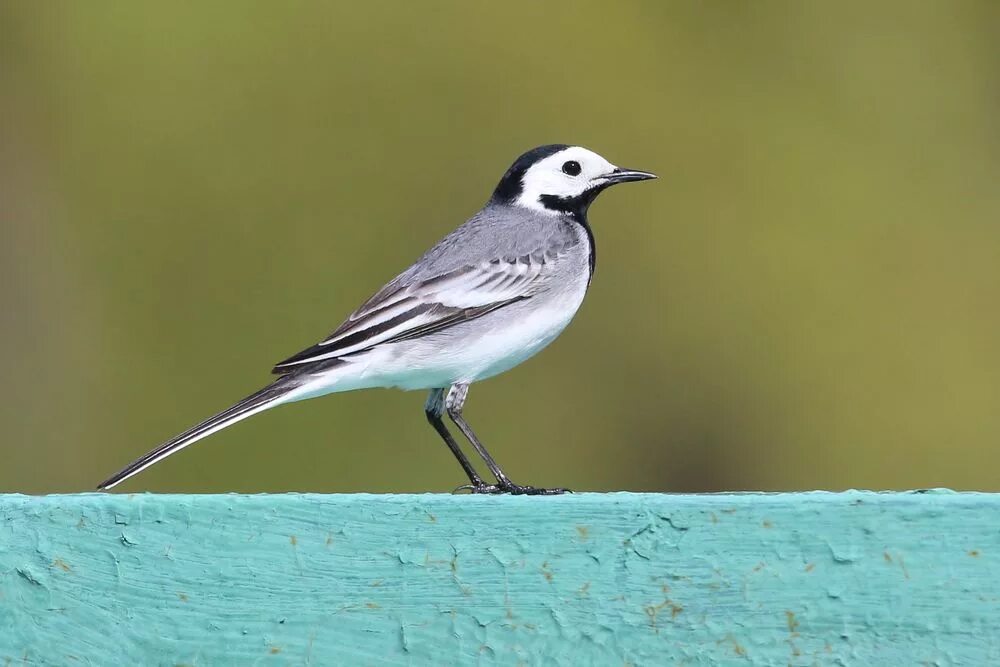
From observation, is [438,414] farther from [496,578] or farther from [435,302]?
[496,578]

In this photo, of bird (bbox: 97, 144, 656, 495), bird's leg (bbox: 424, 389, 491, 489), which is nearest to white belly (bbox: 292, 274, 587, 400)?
bird (bbox: 97, 144, 656, 495)

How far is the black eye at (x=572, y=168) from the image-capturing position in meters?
4.97

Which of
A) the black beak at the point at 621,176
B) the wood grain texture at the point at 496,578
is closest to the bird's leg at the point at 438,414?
the black beak at the point at 621,176

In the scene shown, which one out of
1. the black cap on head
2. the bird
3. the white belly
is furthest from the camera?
the black cap on head

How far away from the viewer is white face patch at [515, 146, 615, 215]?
16.3 ft

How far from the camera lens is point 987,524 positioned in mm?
2279

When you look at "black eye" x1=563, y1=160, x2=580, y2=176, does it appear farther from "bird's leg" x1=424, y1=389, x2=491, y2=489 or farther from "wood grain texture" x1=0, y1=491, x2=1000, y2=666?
"wood grain texture" x1=0, y1=491, x2=1000, y2=666

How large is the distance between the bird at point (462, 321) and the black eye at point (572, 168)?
0.21 m

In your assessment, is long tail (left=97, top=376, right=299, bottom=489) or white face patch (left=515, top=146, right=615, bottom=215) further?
white face patch (left=515, top=146, right=615, bottom=215)

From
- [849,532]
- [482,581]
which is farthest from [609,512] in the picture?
[849,532]

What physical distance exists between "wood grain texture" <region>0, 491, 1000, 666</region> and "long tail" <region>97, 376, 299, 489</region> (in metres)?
0.51

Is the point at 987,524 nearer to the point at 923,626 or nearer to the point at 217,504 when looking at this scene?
the point at 923,626

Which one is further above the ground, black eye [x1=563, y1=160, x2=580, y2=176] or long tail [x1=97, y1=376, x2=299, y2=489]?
black eye [x1=563, y1=160, x2=580, y2=176]

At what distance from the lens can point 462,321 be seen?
4.28 metres
